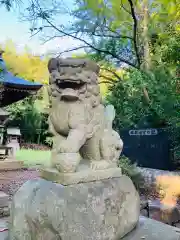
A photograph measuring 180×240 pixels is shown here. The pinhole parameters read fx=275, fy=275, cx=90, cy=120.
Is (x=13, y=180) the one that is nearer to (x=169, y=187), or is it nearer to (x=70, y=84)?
(x=169, y=187)

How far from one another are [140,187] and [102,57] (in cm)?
583

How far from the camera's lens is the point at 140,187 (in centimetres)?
482

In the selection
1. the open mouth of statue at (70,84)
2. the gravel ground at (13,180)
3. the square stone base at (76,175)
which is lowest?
the gravel ground at (13,180)

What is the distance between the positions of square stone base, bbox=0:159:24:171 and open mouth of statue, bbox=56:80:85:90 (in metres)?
5.92

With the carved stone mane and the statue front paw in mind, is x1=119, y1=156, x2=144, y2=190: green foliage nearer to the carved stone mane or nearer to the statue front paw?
the carved stone mane

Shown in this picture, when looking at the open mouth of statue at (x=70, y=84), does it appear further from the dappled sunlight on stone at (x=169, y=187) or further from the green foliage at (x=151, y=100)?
the green foliage at (x=151, y=100)

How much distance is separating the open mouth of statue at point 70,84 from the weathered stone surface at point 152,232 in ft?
3.86

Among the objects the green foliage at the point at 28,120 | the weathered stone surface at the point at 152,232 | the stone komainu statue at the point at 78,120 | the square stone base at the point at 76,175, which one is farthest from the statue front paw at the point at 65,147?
the green foliage at the point at 28,120

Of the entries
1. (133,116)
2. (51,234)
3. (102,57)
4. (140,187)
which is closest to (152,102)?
(133,116)

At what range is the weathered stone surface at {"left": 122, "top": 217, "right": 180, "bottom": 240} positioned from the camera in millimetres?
2085

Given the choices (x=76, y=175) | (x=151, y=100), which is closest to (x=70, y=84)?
(x=76, y=175)

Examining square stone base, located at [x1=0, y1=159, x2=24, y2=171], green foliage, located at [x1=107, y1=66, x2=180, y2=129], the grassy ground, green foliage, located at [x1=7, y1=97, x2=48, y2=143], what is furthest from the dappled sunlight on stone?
green foliage, located at [x1=7, y1=97, x2=48, y2=143]

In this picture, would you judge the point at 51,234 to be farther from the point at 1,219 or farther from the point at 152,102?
the point at 152,102

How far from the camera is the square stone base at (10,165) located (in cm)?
731
